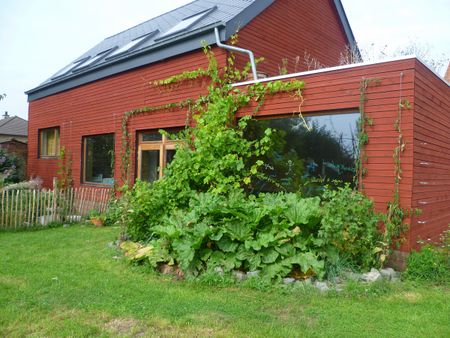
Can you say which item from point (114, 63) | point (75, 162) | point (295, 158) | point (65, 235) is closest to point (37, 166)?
point (75, 162)

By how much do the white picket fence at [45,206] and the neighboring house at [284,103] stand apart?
1263mm

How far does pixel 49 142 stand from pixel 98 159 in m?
4.56

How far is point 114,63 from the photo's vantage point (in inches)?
459

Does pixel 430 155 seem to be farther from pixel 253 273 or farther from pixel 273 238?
pixel 253 273

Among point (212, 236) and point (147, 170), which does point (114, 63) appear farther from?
point (212, 236)

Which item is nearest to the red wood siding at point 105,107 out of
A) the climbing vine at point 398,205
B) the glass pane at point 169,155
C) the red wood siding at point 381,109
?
the glass pane at point 169,155

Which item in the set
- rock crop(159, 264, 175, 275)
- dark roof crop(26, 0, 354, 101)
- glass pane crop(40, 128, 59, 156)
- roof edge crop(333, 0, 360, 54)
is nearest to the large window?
dark roof crop(26, 0, 354, 101)

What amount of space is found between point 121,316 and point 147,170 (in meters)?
6.99

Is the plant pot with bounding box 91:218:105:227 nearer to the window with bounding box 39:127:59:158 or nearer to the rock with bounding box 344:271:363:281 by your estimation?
the window with bounding box 39:127:59:158

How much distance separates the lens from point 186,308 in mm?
4215

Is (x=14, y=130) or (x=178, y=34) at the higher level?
(x=178, y=34)

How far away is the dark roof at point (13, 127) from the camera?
32688 mm

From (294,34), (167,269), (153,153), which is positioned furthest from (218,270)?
(294,34)

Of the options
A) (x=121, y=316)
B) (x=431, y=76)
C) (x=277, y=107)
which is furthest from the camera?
(x=277, y=107)
